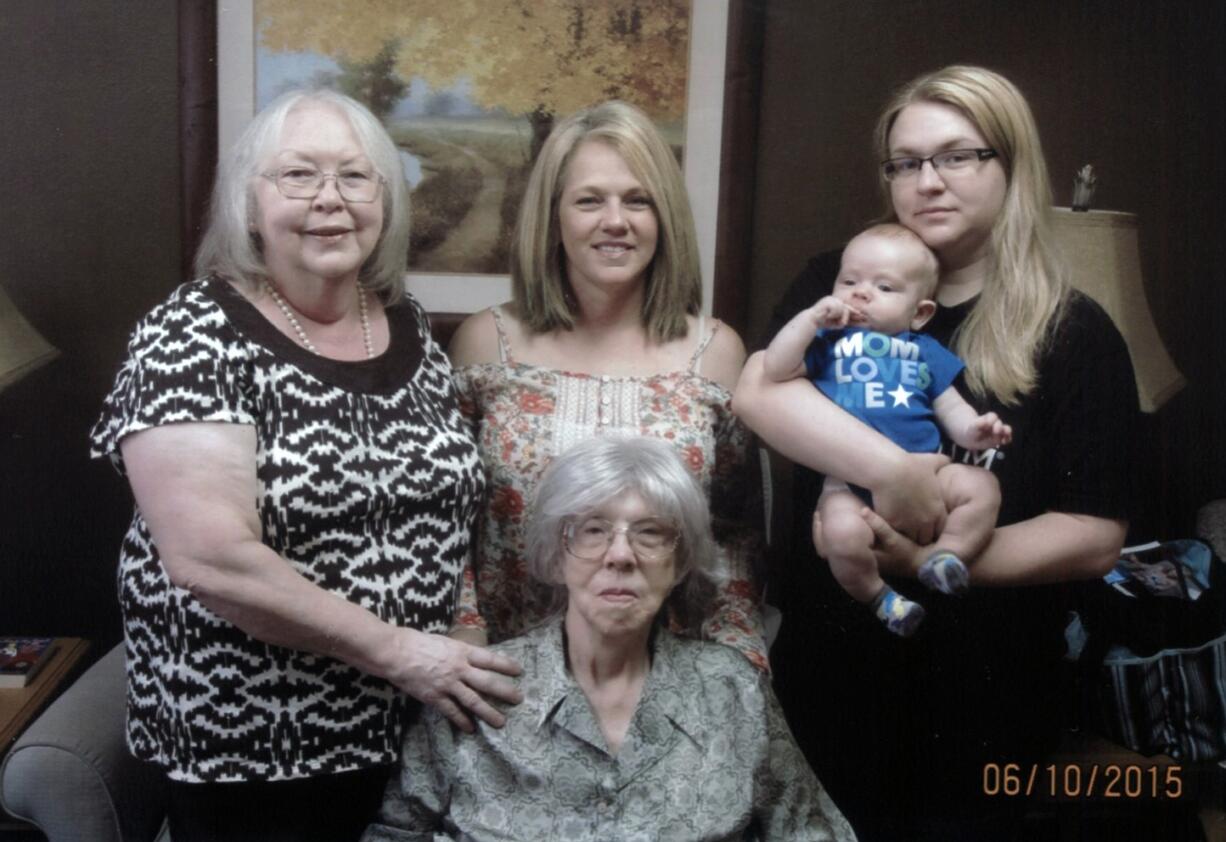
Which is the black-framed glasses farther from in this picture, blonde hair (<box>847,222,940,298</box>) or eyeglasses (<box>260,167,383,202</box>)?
eyeglasses (<box>260,167,383,202</box>)

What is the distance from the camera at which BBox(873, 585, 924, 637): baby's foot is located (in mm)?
1157

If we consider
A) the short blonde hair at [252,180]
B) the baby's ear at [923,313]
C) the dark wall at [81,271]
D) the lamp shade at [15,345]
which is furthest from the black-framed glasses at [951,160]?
the lamp shade at [15,345]

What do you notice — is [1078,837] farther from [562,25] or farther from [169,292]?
[169,292]

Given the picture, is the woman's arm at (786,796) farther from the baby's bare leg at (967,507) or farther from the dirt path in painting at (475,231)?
the dirt path in painting at (475,231)

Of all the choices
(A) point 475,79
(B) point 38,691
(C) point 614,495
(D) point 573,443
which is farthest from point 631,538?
(B) point 38,691

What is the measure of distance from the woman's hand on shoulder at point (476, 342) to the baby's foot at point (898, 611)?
22.6 inches

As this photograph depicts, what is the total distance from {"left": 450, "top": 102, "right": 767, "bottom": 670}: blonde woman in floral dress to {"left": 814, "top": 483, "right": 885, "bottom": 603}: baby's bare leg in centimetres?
19

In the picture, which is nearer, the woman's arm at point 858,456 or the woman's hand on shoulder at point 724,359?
the woman's arm at point 858,456

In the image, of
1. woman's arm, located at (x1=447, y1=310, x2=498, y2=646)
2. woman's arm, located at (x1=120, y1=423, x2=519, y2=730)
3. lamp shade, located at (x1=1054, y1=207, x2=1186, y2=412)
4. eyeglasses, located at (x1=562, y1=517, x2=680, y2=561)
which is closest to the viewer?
woman's arm, located at (x1=120, y1=423, x2=519, y2=730)

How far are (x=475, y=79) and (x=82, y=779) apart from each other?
965mm

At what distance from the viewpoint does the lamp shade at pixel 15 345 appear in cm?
125

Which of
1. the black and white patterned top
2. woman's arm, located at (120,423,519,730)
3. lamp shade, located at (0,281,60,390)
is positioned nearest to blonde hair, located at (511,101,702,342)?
the black and white patterned top

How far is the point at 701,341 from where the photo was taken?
4.68 feet

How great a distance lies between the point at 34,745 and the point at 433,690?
47 cm
